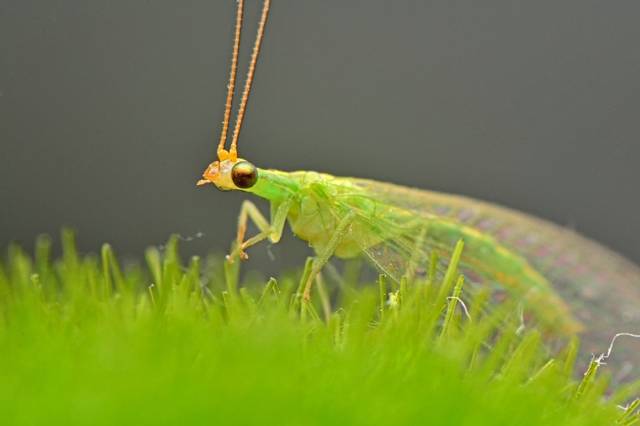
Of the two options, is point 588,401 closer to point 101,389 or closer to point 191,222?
point 101,389

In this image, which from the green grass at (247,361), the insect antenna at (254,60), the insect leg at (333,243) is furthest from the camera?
the insect leg at (333,243)

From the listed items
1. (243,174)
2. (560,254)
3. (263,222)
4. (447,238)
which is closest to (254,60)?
(243,174)

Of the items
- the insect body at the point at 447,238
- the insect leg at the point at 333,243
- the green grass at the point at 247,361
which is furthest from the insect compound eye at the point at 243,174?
the green grass at the point at 247,361

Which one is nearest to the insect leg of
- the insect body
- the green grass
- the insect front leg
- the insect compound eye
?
the insect body

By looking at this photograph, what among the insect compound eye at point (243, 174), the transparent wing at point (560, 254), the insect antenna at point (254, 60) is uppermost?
the insect antenna at point (254, 60)

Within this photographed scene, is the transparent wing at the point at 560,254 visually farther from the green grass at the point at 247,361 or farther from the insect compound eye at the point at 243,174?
the green grass at the point at 247,361

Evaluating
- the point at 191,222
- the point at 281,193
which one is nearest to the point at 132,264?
the point at 281,193
